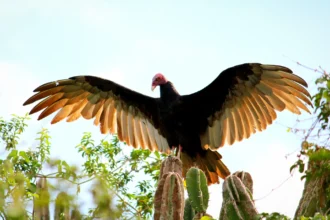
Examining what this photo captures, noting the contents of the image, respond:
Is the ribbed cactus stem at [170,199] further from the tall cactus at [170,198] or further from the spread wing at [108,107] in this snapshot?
the spread wing at [108,107]

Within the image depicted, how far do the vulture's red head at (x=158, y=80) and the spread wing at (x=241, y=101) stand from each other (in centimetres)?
35

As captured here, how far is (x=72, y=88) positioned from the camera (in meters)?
6.79

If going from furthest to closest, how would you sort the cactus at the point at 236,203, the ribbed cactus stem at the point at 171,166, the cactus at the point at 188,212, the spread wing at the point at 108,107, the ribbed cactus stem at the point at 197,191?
the spread wing at the point at 108,107
the ribbed cactus stem at the point at 171,166
the cactus at the point at 188,212
the ribbed cactus stem at the point at 197,191
the cactus at the point at 236,203

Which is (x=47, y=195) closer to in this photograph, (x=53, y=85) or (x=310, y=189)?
(x=310, y=189)

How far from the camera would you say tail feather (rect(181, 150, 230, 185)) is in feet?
19.9

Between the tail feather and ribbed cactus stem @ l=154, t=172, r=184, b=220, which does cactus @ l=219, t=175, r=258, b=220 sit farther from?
the tail feather

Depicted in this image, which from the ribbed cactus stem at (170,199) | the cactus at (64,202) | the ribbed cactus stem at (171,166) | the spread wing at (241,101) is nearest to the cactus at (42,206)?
the cactus at (64,202)

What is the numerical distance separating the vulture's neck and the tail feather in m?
0.48

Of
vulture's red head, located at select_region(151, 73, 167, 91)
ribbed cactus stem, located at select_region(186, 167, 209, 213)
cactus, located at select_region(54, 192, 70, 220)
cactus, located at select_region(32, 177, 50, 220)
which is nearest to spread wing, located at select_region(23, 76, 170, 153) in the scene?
vulture's red head, located at select_region(151, 73, 167, 91)

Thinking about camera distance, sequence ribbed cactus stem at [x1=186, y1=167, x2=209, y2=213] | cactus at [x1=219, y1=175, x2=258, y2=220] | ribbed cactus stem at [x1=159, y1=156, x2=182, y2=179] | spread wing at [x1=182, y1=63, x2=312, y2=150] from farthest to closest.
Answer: spread wing at [x1=182, y1=63, x2=312, y2=150]
ribbed cactus stem at [x1=159, y1=156, x2=182, y2=179]
ribbed cactus stem at [x1=186, y1=167, x2=209, y2=213]
cactus at [x1=219, y1=175, x2=258, y2=220]

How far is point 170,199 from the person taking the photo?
3.65 metres

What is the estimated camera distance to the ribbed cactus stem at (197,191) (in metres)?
3.88

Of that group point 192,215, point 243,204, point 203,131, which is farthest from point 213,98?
point 243,204

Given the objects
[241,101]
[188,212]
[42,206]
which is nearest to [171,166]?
[188,212]
